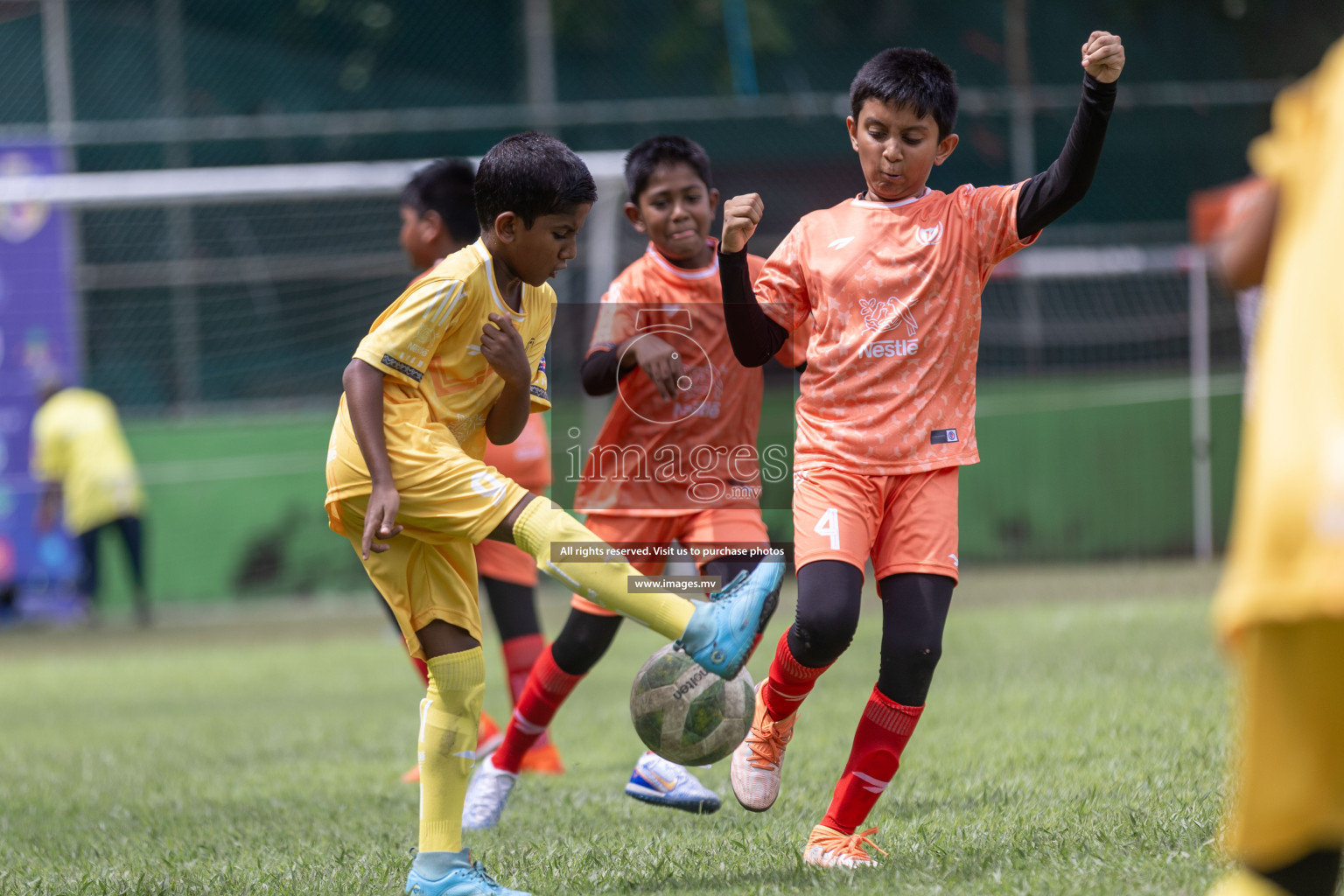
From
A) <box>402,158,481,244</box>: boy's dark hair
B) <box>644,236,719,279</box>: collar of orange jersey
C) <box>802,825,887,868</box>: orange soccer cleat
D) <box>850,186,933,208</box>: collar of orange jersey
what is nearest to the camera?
<box>802,825,887,868</box>: orange soccer cleat

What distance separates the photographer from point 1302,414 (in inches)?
68.6

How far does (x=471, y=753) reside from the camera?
340cm

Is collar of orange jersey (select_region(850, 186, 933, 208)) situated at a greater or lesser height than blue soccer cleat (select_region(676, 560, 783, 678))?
greater

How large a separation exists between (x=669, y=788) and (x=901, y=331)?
5.75 feet

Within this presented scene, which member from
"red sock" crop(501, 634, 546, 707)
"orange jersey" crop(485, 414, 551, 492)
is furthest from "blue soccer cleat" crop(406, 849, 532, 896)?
"orange jersey" crop(485, 414, 551, 492)

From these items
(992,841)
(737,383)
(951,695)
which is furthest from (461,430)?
(951,695)

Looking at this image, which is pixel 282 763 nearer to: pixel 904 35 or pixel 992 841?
pixel 992 841

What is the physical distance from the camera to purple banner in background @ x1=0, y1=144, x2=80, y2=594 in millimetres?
13555

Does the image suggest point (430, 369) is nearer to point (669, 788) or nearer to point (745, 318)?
point (745, 318)

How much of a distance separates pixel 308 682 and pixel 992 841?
6455 millimetres

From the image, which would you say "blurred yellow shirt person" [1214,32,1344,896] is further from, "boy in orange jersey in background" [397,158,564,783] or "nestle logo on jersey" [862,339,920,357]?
"boy in orange jersey in background" [397,158,564,783]

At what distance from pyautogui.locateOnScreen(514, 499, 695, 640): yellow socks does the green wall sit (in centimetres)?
1104

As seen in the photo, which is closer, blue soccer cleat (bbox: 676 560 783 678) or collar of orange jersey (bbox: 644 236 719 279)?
blue soccer cleat (bbox: 676 560 783 678)

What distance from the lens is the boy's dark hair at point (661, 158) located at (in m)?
4.58
